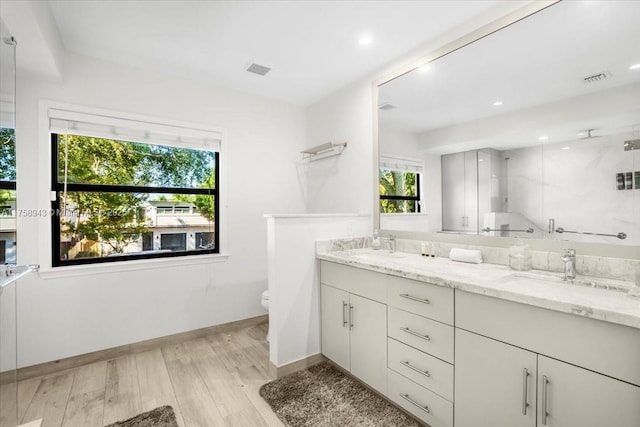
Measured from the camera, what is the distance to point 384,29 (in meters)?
2.17

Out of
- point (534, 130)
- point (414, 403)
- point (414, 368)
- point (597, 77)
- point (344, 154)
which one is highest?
point (597, 77)

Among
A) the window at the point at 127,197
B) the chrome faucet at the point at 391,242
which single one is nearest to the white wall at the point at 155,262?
the window at the point at 127,197

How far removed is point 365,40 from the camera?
230 centimetres

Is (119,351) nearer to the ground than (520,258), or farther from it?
nearer to the ground

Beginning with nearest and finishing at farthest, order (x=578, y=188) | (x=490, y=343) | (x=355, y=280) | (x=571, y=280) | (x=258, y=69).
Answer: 1. (x=490, y=343)
2. (x=571, y=280)
3. (x=578, y=188)
4. (x=355, y=280)
5. (x=258, y=69)

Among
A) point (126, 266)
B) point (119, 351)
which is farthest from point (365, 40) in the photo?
point (119, 351)

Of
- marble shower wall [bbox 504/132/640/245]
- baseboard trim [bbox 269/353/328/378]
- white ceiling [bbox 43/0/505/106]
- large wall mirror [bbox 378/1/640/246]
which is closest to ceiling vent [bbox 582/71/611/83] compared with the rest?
large wall mirror [bbox 378/1/640/246]

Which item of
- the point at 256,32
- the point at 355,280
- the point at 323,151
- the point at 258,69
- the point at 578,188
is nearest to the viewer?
the point at 578,188

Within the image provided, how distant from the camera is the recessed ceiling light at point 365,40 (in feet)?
7.40

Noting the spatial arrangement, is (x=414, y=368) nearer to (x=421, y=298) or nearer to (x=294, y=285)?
(x=421, y=298)

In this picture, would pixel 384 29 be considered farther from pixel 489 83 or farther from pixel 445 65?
pixel 489 83

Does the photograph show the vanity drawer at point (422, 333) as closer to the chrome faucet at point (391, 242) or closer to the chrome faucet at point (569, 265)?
the chrome faucet at point (569, 265)

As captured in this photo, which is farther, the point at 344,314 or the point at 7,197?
the point at 344,314

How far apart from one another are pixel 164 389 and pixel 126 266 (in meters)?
1.13
